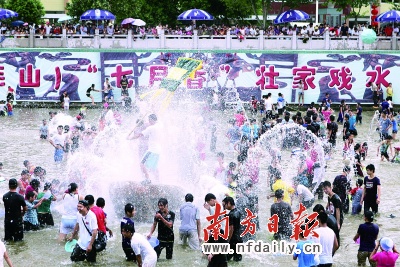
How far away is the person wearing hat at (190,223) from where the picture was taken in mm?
14453

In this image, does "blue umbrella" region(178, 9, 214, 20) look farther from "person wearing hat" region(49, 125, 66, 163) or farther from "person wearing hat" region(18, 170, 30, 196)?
"person wearing hat" region(18, 170, 30, 196)

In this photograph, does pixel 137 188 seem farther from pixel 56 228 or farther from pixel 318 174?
pixel 318 174

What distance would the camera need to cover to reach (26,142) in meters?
27.6

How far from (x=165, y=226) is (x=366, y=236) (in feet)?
11.5

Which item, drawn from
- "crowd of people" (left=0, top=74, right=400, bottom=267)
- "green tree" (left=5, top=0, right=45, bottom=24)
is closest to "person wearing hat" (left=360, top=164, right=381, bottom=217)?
"crowd of people" (left=0, top=74, right=400, bottom=267)

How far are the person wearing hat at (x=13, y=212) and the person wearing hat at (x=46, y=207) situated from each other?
70 cm

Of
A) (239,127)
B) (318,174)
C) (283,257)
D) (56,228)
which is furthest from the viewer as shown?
(239,127)

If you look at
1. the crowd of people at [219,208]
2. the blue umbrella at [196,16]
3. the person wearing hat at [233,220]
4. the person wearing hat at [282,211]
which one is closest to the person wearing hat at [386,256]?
the crowd of people at [219,208]

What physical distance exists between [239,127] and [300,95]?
11.9 metres

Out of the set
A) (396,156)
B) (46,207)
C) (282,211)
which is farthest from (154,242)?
(396,156)

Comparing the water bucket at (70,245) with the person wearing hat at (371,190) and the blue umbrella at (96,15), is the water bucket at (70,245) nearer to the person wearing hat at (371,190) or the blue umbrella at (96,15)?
the person wearing hat at (371,190)

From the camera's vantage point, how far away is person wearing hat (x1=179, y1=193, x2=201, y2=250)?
1445cm

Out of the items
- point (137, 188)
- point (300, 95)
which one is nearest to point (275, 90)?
point (300, 95)

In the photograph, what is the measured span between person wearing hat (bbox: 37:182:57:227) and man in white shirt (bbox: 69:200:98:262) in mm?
1963
